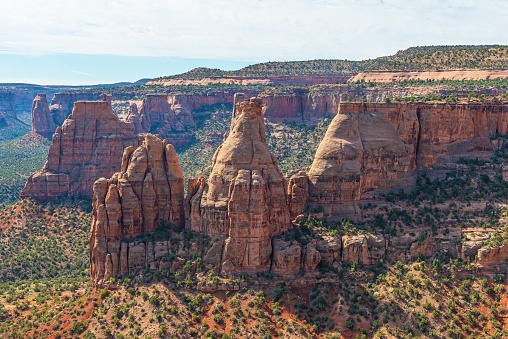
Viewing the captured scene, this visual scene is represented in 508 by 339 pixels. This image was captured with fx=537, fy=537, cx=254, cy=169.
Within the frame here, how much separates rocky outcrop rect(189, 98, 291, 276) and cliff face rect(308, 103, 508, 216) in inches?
358

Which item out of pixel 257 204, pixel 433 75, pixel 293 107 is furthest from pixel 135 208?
pixel 433 75

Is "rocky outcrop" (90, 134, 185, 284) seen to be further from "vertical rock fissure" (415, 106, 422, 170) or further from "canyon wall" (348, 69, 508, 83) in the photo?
"canyon wall" (348, 69, 508, 83)

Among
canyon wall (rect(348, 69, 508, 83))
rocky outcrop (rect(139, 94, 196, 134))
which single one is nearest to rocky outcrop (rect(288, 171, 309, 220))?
canyon wall (rect(348, 69, 508, 83))

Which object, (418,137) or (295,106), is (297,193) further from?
(295,106)

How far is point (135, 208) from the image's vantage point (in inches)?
2805

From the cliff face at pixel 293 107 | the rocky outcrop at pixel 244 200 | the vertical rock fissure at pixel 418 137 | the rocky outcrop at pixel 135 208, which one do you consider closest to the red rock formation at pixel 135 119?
the cliff face at pixel 293 107

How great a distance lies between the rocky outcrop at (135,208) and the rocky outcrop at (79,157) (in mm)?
47281

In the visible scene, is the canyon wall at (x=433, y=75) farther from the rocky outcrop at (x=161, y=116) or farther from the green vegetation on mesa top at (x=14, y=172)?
the green vegetation on mesa top at (x=14, y=172)

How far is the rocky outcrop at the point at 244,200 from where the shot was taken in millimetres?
67312

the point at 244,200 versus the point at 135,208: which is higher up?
the point at 244,200

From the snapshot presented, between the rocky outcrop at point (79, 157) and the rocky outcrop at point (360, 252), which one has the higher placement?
the rocky outcrop at point (79, 157)

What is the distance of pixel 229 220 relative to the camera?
68562 millimetres

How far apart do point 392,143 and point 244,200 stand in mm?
26647

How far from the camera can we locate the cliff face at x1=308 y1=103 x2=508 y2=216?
7675cm
